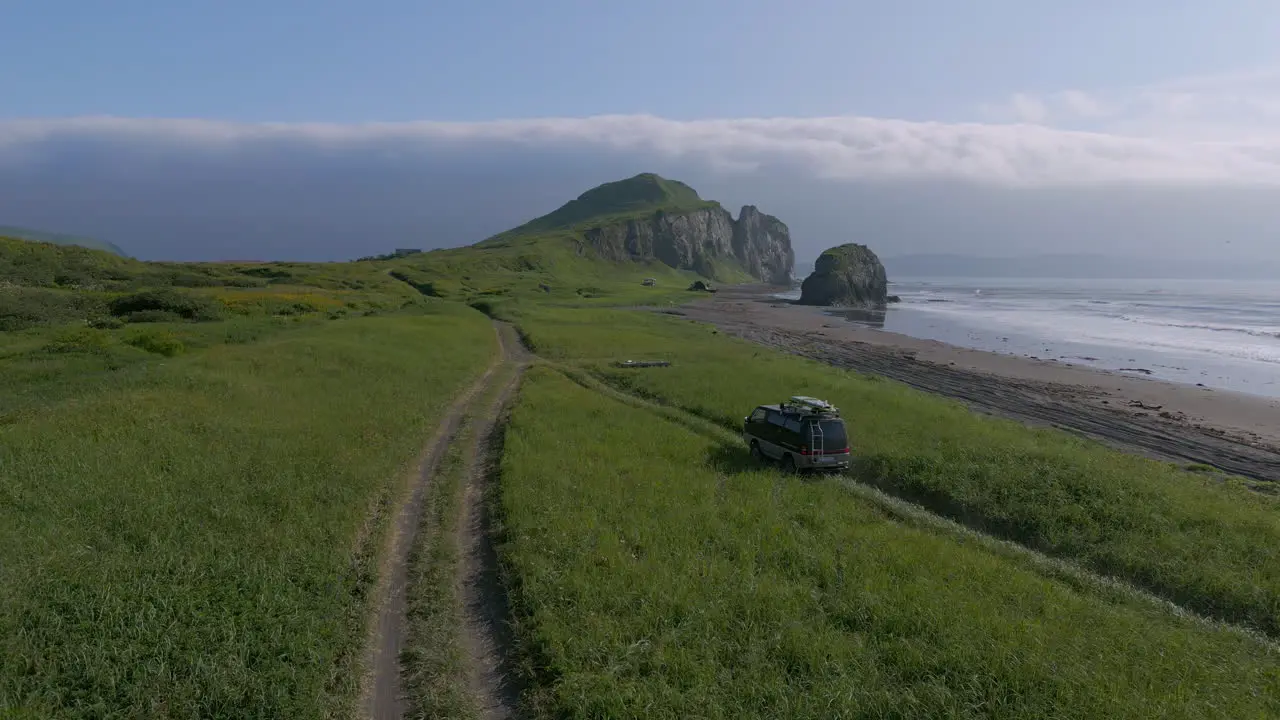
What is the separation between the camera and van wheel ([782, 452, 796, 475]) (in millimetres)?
22922

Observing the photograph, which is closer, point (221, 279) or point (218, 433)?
point (218, 433)

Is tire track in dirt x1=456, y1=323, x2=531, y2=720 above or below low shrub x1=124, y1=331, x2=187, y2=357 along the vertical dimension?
below

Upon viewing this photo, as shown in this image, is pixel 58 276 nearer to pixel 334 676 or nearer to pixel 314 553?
pixel 314 553

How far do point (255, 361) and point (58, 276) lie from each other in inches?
1963

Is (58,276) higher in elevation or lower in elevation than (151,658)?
higher

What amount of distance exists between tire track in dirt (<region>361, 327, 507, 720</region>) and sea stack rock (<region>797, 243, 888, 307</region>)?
5478 inches

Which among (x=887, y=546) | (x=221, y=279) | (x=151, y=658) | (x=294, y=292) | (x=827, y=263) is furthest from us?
(x=827, y=263)

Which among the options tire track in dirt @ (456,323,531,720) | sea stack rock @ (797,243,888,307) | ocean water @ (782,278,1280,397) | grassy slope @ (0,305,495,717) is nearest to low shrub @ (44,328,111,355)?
grassy slope @ (0,305,495,717)

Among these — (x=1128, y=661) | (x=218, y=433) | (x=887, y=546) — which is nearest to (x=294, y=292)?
(x=218, y=433)

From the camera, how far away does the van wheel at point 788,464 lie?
902 inches

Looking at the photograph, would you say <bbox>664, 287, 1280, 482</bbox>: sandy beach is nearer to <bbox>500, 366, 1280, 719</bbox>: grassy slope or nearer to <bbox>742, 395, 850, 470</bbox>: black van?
<bbox>742, 395, 850, 470</bbox>: black van

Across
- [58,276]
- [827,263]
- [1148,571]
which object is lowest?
[1148,571]

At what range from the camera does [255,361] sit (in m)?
33.9

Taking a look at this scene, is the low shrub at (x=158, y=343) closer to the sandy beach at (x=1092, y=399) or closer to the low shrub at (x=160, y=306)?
the low shrub at (x=160, y=306)
